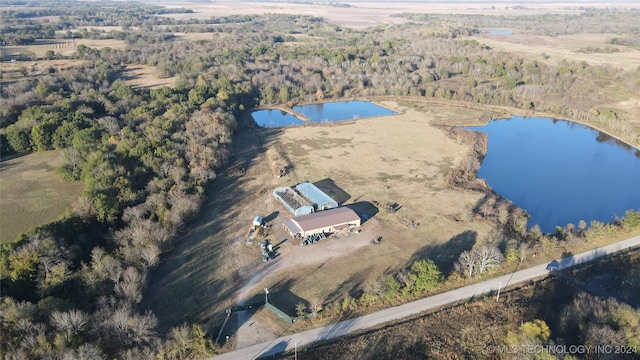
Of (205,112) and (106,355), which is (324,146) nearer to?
(205,112)

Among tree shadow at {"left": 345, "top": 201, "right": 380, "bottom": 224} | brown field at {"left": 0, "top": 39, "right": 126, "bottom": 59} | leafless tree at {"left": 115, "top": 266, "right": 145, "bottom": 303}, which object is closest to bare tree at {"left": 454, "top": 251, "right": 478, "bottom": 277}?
tree shadow at {"left": 345, "top": 201, "right": 380, "bottom": 224}

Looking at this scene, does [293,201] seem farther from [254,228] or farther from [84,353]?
[84,353]

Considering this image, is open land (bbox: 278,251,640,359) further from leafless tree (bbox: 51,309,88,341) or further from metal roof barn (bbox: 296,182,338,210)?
metal roof barn (bbox: 296,182,338,210)

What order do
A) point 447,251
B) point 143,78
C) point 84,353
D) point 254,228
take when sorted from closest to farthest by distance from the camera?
point 84,353
point 447,251
point 254,228
point 143,78

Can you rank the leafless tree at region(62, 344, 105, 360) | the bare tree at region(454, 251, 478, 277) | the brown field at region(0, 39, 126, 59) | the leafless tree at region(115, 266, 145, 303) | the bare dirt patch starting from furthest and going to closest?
the brown field at region(0, 39, 126, 59) < the bare dirt patch < the bare tree at region(454, 251, 478, 277) < the leafless tree at region(115, 266, 145, 303) < the leafless tree at region(62, 344, 105, 360)

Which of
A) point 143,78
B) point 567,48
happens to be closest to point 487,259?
point 143,78

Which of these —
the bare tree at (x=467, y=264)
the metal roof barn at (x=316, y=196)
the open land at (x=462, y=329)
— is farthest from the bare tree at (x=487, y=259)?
the metal roof barn at (x=316, y=196)
